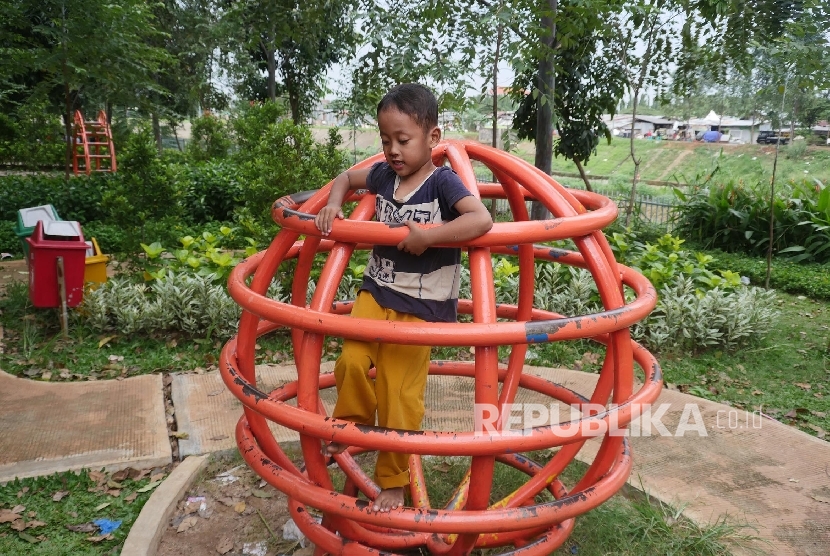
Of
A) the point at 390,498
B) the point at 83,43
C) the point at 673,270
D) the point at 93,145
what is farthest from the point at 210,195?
the point at 390,498

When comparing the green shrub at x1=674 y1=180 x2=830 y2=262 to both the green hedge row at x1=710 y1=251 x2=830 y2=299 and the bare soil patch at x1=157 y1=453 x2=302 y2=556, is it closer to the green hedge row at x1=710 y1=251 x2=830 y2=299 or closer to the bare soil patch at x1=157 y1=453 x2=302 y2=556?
the green hedge row at x1=710 y1=251 x2=830 y2=299

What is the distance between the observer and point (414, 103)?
1.77 meters

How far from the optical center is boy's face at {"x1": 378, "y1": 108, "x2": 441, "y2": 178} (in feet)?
5.83

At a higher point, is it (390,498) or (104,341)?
(390,498)

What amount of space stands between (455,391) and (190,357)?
1.78m

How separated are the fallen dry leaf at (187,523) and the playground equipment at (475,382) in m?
0.64

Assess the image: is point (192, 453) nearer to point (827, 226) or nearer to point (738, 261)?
point (738, 261)

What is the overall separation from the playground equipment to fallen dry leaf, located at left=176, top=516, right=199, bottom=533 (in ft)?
2.11

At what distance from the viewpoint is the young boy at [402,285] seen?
5.89ft

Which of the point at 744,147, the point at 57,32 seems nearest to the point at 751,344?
the point at 57,32

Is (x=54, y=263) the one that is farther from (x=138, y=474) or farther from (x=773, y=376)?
(x=773, y=376)

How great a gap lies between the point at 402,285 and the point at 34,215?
15.8ft

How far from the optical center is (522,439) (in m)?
1.54

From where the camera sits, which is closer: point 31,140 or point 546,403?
point 546,403
